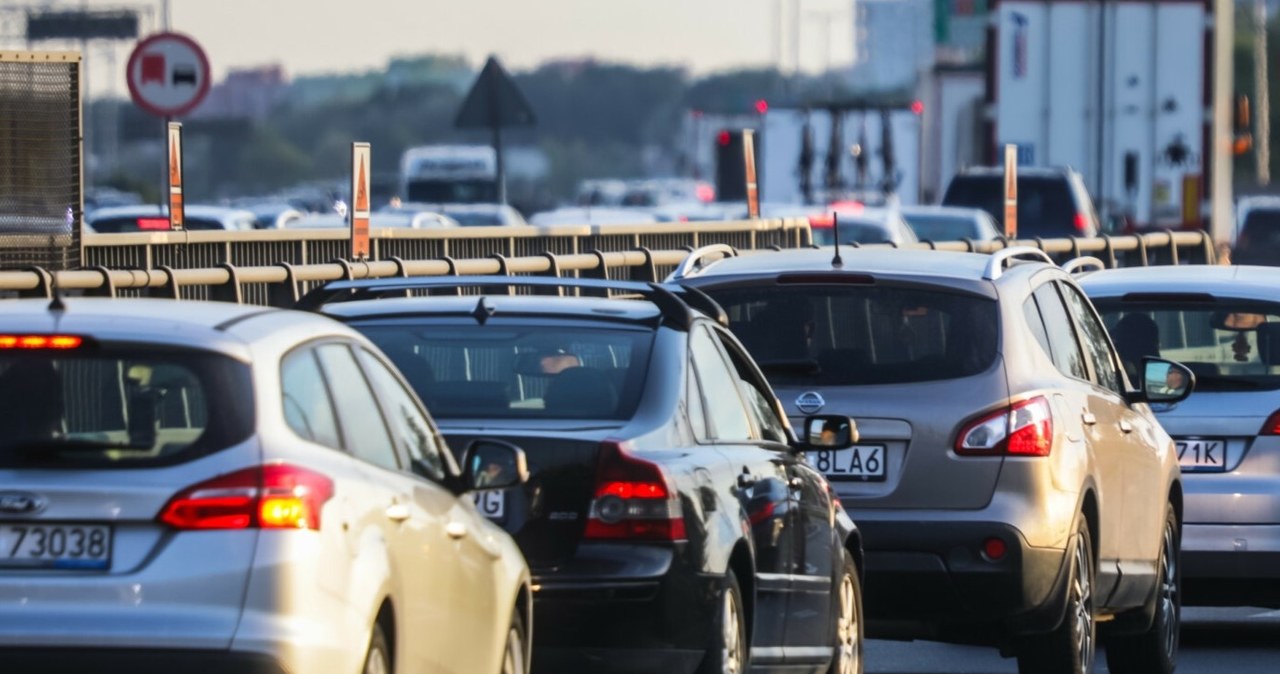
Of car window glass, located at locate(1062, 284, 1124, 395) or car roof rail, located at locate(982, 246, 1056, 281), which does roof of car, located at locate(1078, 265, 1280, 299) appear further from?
car roof rail, located at locate(982, 246, 1056, 281)

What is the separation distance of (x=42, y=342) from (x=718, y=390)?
115 inches

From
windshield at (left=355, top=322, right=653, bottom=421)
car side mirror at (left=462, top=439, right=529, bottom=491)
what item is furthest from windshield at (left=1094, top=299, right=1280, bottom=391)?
car side mirror at (left=462, top=439, right=529, bottom=491)

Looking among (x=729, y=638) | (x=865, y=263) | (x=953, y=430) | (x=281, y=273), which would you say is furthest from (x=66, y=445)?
(x=281, y=273)

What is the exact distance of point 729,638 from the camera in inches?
318

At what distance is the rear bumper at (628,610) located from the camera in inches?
305

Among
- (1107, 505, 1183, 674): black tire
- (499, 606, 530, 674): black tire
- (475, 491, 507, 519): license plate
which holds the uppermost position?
(475, 491, 507, 519): license plate

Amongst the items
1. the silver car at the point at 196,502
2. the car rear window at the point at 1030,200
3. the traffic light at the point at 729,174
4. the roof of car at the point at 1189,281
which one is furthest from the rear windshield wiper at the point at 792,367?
the traffic light at the point at 729,174

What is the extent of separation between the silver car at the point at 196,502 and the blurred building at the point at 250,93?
15795 centimetres

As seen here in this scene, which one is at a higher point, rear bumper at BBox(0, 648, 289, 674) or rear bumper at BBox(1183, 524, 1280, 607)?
rear bumper at BBox(0, 648, 289, 674)

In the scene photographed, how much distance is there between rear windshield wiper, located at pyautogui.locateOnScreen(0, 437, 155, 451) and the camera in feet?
19.5

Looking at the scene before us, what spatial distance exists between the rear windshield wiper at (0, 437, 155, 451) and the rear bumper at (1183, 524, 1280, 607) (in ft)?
21.8

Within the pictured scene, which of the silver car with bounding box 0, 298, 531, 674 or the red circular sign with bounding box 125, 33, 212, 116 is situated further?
the red circular sign with bounding box 125, 33, 212, 116

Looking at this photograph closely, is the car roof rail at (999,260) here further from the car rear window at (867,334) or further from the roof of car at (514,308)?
the roof of car at (514,308)

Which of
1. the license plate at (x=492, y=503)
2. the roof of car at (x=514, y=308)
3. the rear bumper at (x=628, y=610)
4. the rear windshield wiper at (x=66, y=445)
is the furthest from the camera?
the roof of car at (x=514, y=308)
